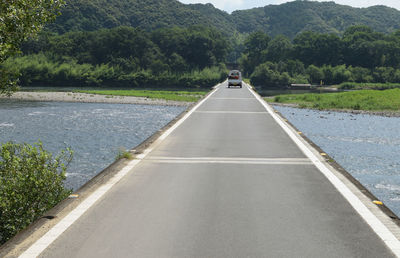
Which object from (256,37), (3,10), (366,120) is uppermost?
(256,37)

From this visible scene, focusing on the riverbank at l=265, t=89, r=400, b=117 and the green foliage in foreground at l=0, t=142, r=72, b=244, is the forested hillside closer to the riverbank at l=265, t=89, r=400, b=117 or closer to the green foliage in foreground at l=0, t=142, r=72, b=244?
the riverbank at l=265, t=89, r=400, b=117

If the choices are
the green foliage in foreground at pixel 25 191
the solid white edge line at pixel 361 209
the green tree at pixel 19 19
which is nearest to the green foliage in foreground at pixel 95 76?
the green tree at pixel 19 19

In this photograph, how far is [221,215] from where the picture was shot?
6.57 meters

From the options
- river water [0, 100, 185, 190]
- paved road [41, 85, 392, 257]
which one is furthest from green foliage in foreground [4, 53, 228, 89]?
paved road [41, 85, 392, 257]

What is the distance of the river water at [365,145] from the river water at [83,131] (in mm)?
9389

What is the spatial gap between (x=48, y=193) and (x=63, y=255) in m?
3.11

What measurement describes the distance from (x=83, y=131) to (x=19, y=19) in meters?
19.0

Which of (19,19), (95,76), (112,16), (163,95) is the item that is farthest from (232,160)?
(112,16)

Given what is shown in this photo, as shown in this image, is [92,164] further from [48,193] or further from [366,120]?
[366,120]

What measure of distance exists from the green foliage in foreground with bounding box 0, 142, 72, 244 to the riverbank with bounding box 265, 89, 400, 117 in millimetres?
37551

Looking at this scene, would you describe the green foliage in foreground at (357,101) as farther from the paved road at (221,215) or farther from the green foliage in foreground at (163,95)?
the paved road at (221,215)

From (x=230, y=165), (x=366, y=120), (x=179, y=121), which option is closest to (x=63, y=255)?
(x=230, y=165)

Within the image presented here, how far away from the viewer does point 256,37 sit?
158375 millimetres

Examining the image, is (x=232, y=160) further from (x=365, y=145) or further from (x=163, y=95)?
(x=163, y=95)
